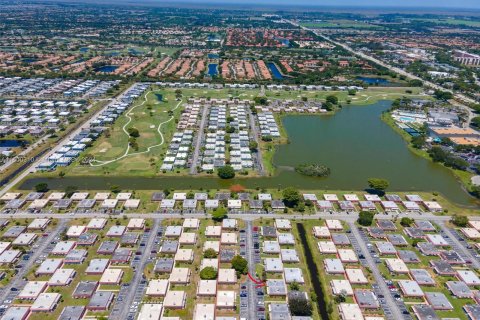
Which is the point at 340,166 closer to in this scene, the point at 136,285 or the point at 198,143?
the point at 198,143

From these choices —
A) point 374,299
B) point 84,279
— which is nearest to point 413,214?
point 374,299

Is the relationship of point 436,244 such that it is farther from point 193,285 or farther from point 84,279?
point 84,279

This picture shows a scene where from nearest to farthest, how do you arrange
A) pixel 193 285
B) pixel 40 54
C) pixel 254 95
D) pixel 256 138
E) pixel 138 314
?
pixel 138 314
pixel 193 285
pixel 256 138
pixel 254 95
pixel 40 54

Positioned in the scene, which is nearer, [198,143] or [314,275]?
[314,275]

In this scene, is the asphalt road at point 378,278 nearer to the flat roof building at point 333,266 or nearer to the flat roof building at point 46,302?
the flat roof building at point 333,266

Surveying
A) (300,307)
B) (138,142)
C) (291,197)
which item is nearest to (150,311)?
(300,307)

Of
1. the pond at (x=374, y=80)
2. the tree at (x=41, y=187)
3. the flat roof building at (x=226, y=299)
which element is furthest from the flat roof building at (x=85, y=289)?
the pond at (x=374, y=80)
